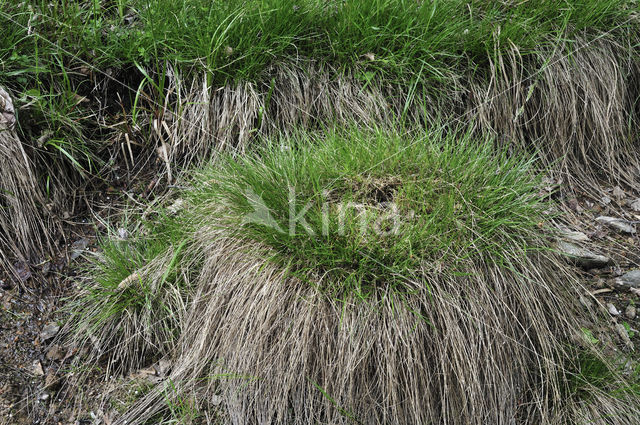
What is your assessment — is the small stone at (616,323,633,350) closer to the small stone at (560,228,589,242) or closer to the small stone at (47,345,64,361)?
the small stone at (560,228,589,242)

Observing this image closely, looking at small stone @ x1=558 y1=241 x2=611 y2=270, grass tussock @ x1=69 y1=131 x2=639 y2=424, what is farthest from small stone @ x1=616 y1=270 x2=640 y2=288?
grass tussock @ x1=69 y1=131 x2=639 y2=424

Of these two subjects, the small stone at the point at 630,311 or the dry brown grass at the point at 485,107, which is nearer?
the small stone at the point at 630,311

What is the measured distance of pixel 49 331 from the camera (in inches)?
113

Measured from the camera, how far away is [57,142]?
311cm

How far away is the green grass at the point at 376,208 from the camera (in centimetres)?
240

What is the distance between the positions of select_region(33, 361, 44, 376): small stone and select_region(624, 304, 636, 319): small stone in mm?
2656

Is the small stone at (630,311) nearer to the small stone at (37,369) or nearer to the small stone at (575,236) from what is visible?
the small stone at (575,236)

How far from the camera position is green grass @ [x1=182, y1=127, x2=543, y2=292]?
2.40 metres

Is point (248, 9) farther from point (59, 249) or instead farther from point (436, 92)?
point (59, 249)

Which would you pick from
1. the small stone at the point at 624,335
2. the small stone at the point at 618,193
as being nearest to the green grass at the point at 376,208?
the small stone at the point at 624,335

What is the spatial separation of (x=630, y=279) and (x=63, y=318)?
270cm

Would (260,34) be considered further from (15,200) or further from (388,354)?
(388,354)

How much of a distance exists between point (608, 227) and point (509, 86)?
0.93 metres

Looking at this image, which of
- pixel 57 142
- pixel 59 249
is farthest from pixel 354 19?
pixel 59 249
